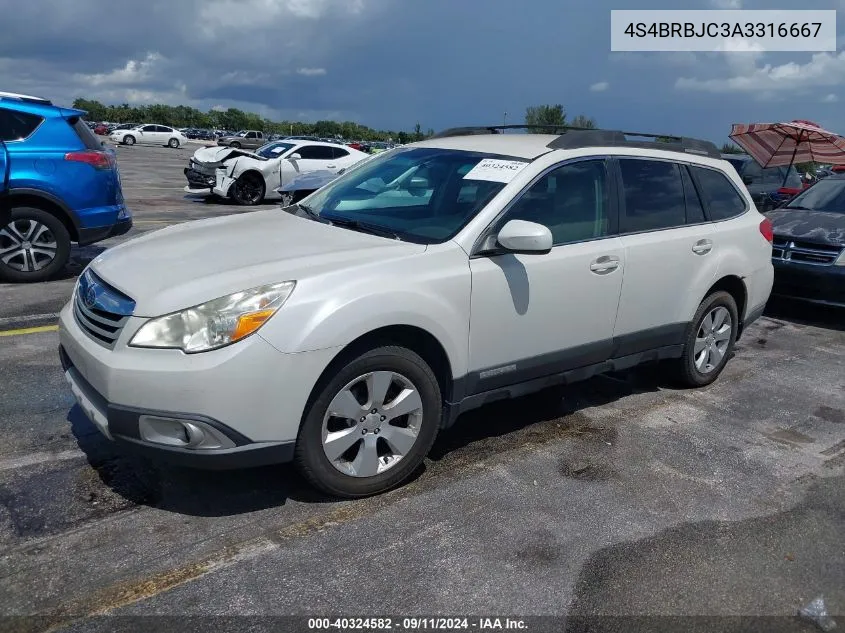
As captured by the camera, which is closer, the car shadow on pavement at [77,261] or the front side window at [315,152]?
the car shadow on pavement at [77,261]

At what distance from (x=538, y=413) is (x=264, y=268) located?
2.21m

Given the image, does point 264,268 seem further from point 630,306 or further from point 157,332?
point 630,306

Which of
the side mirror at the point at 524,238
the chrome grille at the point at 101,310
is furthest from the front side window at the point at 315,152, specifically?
the side mirror at the point at 524,238

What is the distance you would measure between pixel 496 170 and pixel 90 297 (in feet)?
7.10

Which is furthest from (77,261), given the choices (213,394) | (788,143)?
(788,143)

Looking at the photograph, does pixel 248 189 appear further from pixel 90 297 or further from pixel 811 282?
pixel 90 297

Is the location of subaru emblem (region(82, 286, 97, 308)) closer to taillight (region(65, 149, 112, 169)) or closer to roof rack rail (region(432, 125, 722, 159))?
roof rack rail (region(432, 125, 722, 159))

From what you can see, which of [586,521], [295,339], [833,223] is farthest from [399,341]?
[833,223]

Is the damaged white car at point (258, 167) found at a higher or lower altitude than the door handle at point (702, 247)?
higher

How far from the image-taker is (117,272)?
344cm

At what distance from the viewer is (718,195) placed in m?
5.23

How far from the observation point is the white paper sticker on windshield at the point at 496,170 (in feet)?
13.0

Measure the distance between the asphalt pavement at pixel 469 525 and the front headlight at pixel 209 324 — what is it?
82cm

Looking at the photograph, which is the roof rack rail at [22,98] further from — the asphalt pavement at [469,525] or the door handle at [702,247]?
the door handle at [702,247]
